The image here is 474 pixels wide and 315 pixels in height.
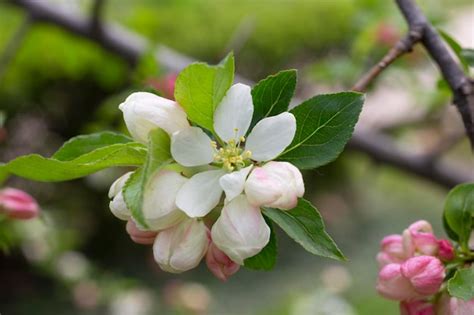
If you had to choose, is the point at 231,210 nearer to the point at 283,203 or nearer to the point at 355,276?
Result: the point at 283,203

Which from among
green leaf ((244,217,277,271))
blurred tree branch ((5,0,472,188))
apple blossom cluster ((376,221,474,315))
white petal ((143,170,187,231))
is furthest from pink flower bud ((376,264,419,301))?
blurred tree branch ((5,0,472,188))

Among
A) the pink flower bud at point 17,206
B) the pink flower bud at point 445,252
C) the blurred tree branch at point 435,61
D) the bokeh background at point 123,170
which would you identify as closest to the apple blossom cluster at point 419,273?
the pink flower bud at point 445,252

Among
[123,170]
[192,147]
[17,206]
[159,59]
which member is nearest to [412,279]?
[192,147]

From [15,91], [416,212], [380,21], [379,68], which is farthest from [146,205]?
[416,212]

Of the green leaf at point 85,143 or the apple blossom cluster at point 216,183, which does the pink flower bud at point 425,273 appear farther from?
the green leaf at point 85,143

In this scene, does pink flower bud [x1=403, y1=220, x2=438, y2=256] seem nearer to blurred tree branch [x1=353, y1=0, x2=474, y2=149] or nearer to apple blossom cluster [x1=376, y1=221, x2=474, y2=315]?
apple blossom cluster [x1=376, y1=221, x2=474, y2=315]

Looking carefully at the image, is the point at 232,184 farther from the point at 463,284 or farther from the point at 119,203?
the point at 463,284
